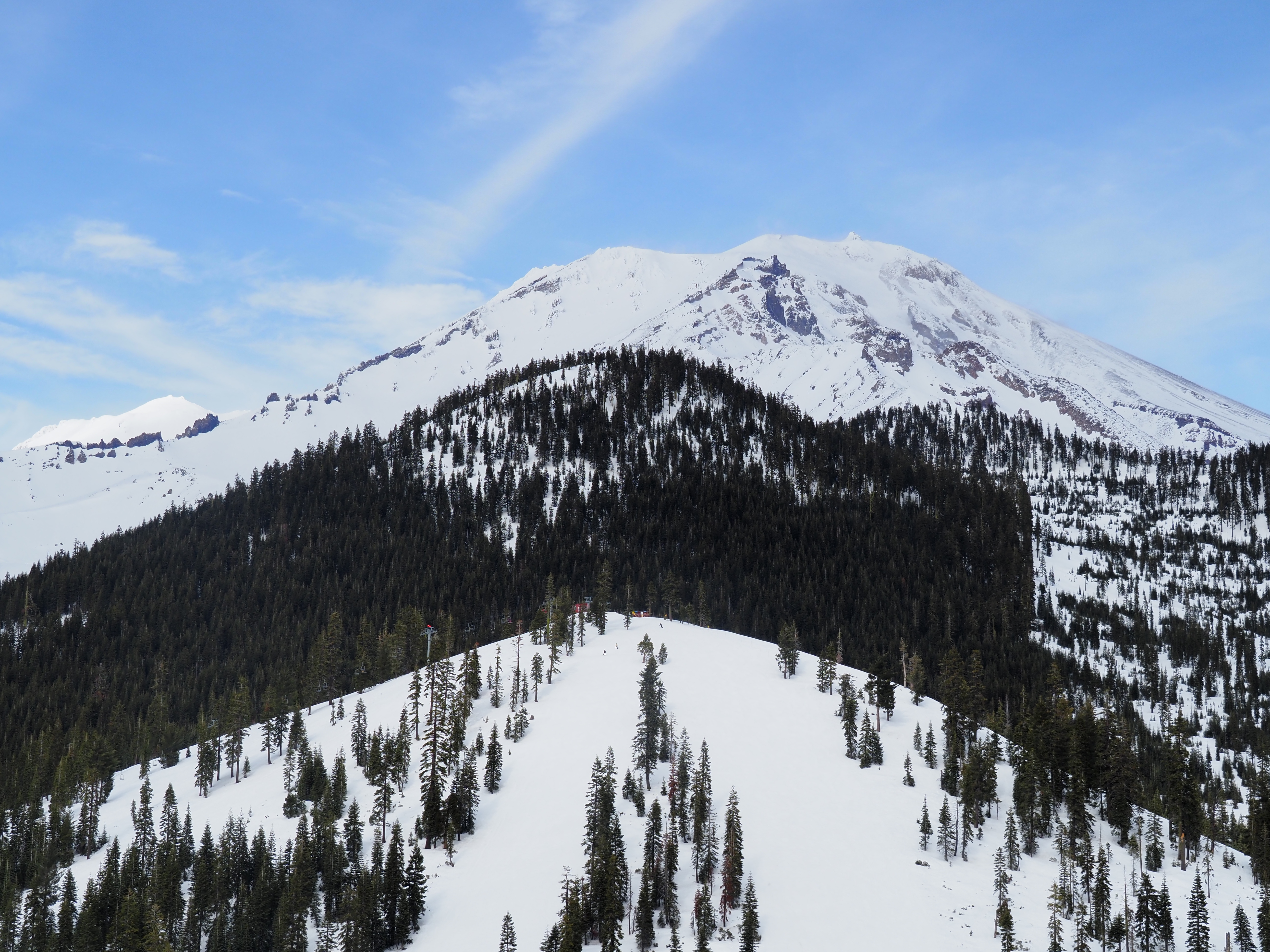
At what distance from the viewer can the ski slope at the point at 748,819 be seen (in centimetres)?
7325

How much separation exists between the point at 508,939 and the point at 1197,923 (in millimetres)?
56143

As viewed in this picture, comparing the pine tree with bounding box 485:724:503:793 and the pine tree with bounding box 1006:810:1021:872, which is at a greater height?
the pine tree with bounding box 485:724:503:793

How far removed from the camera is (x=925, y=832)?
82.2m

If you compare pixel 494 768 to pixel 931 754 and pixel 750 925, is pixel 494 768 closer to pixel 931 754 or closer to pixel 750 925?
pixel 750 925

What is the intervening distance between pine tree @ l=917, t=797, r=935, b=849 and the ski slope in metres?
0.76

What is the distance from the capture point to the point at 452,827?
86.8 metres

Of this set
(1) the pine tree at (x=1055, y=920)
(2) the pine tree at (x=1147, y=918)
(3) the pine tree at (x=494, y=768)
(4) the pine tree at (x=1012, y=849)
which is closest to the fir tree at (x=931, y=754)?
(4) the pine tree at (x=1012, y=849)

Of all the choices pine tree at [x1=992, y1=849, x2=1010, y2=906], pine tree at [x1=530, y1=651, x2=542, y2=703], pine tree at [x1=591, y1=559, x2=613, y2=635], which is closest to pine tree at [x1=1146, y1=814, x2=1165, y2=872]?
pine tree at [x1=992, y1=849, x2=1010, y2=906]

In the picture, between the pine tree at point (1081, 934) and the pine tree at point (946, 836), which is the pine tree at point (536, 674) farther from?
the pine tree at point (1081, 934)

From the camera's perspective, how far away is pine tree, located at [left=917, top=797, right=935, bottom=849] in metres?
81.9

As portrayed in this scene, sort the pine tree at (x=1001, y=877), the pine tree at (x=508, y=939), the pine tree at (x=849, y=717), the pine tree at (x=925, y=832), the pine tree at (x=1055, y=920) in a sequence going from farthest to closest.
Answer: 1. the pine tree at (x=849, y=717)
2. the pine tree at (x=925, y=832)
3. the pine tree at (x=1001, y=877)
4. the pine tree at (x=508, y=939)
5. the pine tree at (x=1055, y=920)

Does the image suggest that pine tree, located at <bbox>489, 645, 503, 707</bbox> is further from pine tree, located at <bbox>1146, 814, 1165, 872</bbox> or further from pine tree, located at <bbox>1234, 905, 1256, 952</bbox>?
pine tree, located at <bbox>1234, 905, 1256, 952</bbox>

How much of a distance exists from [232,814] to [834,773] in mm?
68447

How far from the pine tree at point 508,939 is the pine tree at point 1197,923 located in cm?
5371
